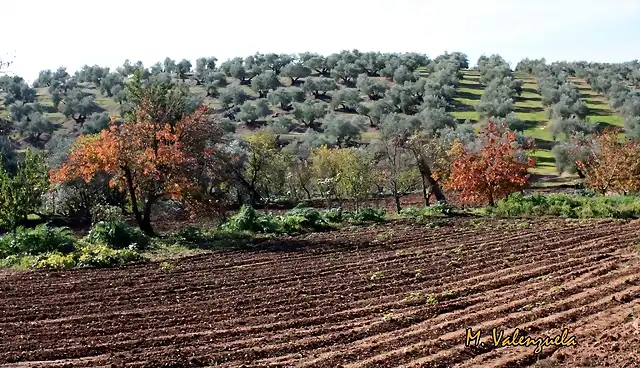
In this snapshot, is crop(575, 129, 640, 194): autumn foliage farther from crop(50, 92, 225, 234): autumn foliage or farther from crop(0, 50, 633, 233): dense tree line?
crop(50, 92, 225, 234): autumn foliage

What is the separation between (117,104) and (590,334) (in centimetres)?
9217

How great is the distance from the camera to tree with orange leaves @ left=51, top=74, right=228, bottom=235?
26.2 meters

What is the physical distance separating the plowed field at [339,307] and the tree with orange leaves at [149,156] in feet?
20.8

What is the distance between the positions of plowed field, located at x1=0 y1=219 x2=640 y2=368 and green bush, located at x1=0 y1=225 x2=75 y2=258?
3.34m

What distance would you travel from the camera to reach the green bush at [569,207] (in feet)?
90.8

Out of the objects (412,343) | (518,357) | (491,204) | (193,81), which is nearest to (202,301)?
(412,343)

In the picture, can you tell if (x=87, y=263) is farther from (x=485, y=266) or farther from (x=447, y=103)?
(x=447, y=103)

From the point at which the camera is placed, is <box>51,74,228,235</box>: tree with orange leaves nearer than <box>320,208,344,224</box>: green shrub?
Yes

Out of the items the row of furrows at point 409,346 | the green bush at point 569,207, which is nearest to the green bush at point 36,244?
the row of furrows at point 409,346

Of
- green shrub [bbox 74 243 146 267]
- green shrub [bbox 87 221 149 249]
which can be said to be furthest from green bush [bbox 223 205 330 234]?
green shrub [bbox 74 243 146 267]

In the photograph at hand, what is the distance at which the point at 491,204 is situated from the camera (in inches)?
1254

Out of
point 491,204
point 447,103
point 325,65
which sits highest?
point 325,65
